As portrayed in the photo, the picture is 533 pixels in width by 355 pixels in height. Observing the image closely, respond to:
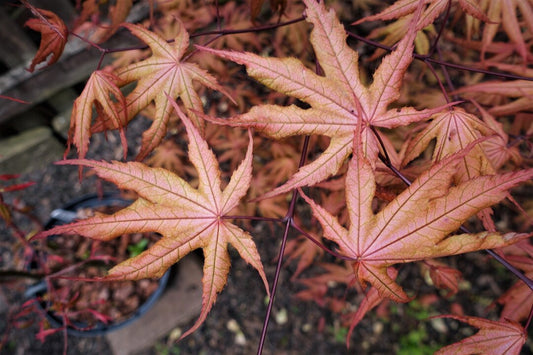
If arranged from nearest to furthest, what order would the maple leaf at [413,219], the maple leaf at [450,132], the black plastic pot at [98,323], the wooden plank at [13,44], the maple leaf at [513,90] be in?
the maple leaf at [413,219] < the maple leaf at [450,132] < the maple leaf at [513,90] < the black plastic pot at [98,323] < the wooden plank at [13,44]

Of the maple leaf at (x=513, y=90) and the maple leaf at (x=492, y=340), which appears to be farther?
the maple leaf at (x=513, y=90)

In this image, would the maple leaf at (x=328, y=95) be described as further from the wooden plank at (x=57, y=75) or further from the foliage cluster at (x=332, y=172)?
the wooden plank at (x=57, y=75)

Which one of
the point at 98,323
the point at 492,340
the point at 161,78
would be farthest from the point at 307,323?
the point at 161,78

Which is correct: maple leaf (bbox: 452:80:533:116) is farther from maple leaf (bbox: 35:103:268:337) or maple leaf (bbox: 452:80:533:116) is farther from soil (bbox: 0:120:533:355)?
soil (bbox: 0:120:533:355)

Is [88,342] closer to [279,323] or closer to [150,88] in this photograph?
[279,323]

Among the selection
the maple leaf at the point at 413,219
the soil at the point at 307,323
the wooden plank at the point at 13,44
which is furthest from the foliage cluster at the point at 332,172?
the wooden plank at the point at 13,44

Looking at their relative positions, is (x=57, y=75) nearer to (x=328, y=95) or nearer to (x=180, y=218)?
(x=180, y=218)
